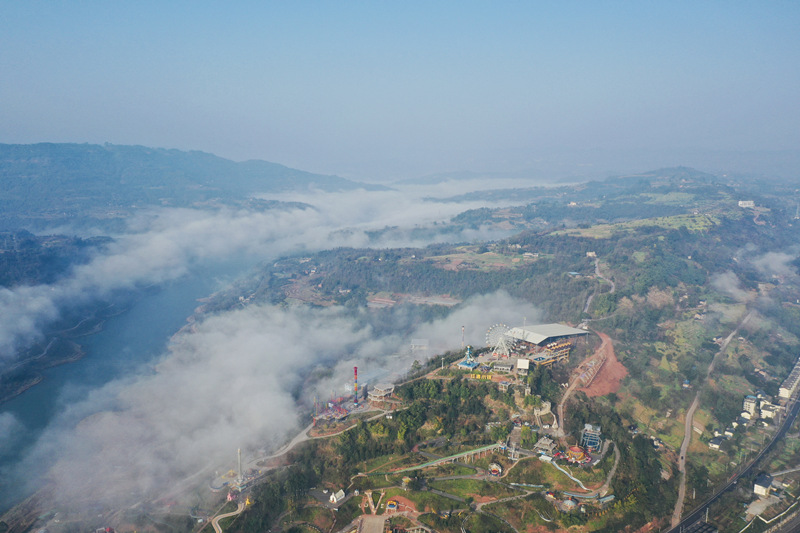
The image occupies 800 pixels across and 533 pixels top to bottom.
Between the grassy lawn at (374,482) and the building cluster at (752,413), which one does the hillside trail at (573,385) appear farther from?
the grassy lawn at (374,482)

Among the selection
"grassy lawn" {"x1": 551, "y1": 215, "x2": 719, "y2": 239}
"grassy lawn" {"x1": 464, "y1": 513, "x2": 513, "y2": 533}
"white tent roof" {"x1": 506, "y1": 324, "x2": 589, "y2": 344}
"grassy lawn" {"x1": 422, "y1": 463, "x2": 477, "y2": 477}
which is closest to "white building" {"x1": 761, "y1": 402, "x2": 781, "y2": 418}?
"white tent roof" {"x1": 506, "y1": 324, "x2": 589, "y2": 344}

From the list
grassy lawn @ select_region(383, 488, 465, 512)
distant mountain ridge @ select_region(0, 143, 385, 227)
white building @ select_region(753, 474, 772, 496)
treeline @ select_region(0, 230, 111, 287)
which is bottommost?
white building @ select_region(753, 474, 772, 496)

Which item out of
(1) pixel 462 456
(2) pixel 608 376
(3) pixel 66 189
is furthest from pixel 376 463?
(3) pixel 66 189

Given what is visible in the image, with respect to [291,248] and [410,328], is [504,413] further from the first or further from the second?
[291,248]

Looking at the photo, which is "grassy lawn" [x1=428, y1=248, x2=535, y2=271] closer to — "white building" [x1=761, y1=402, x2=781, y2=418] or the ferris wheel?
the ferris wheel

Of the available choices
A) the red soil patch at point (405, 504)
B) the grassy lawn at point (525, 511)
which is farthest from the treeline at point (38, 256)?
the grassy lawn at point (525, 511)

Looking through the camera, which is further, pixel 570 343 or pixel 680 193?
pixel 680 193

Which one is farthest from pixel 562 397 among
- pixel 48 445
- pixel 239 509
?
pixel 48 445
